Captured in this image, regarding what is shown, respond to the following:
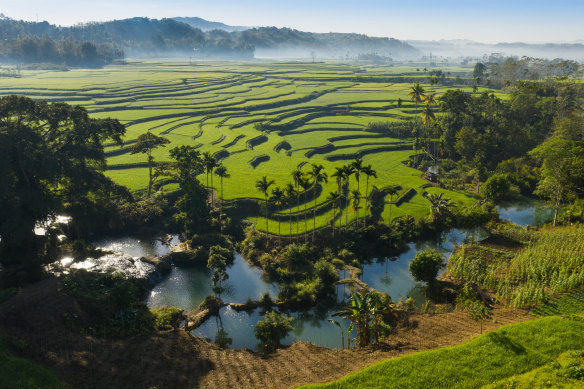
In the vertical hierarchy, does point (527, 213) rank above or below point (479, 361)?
below

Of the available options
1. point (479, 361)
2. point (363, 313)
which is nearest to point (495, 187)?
point (363, 313)

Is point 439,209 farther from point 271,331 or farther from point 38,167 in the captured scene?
point 38,167

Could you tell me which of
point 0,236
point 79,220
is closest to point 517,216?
point 79,220

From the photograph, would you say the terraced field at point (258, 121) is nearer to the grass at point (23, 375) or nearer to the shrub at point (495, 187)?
the shrub at point (495, 187)

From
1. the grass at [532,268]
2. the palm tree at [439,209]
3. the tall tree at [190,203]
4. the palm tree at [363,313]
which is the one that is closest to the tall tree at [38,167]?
the tall tree at [190,203]

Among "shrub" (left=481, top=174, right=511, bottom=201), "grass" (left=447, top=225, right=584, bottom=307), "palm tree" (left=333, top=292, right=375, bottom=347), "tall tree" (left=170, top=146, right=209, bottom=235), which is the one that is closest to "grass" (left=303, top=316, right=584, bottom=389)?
"palm tree" (left=333, top=292, right=375, bottom=347)

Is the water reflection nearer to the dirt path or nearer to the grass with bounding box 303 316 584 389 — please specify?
the dirt path
